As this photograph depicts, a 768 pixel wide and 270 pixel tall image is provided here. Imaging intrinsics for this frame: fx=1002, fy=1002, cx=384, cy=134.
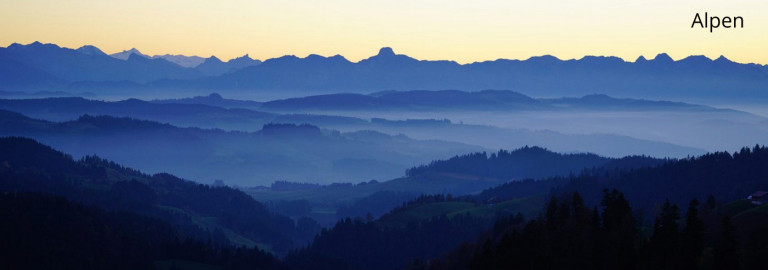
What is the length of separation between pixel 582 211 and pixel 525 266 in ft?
58.8

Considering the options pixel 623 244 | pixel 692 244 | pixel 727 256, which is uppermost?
pixel 692 244

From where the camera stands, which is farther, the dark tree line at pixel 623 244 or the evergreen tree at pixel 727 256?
the dark tree line at pixel 623 244

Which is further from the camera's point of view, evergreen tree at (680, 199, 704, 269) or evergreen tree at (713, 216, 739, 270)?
evergreen tree at (680, 199, 704, 269)

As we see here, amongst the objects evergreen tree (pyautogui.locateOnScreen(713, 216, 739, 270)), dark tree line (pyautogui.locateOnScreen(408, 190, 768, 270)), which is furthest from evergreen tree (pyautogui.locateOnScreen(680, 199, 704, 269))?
evergreen tree (pyautogui.locateOnScreen(713, 216, 739, 270))

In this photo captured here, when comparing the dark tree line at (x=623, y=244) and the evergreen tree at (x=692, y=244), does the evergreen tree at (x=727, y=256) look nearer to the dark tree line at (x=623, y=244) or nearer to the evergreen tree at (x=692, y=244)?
the dark tree line at (x=623, y=244)

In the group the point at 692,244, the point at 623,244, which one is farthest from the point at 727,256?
the point at 623,244

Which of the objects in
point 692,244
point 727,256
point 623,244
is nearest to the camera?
point 727,256

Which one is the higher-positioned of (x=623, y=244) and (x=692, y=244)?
(x=692, y=244)

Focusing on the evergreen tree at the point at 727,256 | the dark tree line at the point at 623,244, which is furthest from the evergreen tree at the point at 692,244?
the evergreen tree at the point at 727,256

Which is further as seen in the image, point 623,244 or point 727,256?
point 623,244

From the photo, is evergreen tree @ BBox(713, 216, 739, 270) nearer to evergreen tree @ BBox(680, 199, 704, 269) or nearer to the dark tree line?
the dark tree line

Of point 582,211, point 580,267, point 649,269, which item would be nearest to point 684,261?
point 649,269

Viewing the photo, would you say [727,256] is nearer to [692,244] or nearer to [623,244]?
[692,244]

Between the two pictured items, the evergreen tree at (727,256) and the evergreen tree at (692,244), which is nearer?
the evergreen tree at (727,256)
